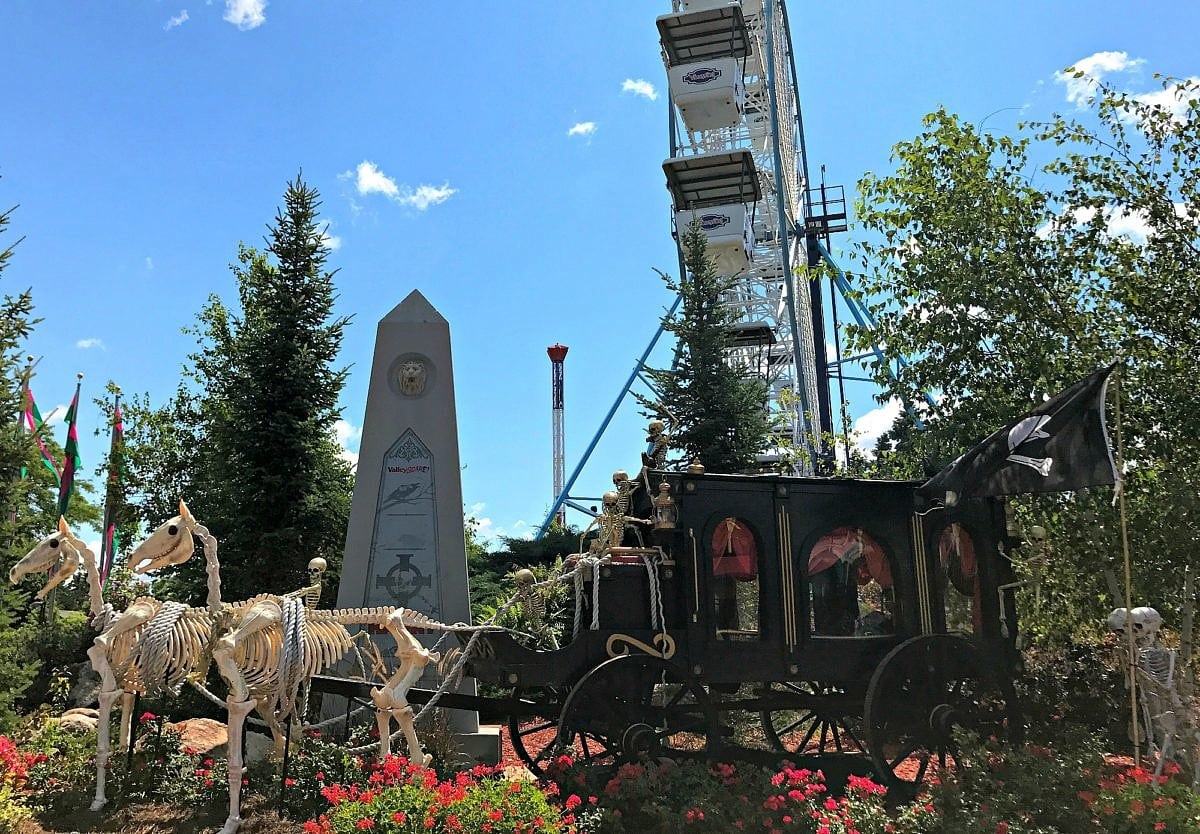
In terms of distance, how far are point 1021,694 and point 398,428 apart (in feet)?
24.7

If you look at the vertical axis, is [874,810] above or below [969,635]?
below

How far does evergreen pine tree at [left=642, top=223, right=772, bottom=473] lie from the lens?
18000 mm

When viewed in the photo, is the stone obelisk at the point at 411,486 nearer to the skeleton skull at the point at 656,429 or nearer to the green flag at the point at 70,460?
the skeleton skull at the point at 656,429

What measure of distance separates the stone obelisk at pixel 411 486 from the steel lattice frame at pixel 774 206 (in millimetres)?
17661

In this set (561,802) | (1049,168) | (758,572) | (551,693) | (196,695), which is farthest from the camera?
(196,695)

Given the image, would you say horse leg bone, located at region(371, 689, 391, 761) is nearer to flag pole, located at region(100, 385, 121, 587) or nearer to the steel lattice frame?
flag pole, located at region(100, 385, 121, 587)

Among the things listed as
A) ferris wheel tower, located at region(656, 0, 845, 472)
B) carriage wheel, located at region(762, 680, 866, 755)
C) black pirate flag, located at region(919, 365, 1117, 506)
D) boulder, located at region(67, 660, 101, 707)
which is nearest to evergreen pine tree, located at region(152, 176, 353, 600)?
boulder, located at region(67, 660, 101, 707)

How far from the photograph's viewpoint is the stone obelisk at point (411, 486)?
10.5m

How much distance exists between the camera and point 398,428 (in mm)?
11039

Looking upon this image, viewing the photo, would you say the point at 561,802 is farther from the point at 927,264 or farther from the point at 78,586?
the point at 78,586

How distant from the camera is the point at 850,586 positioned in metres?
7.59

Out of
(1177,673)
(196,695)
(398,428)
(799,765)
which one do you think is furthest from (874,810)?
(196,695)

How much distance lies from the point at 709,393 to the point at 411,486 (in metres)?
8.98

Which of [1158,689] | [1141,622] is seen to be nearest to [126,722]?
[1141,622]
